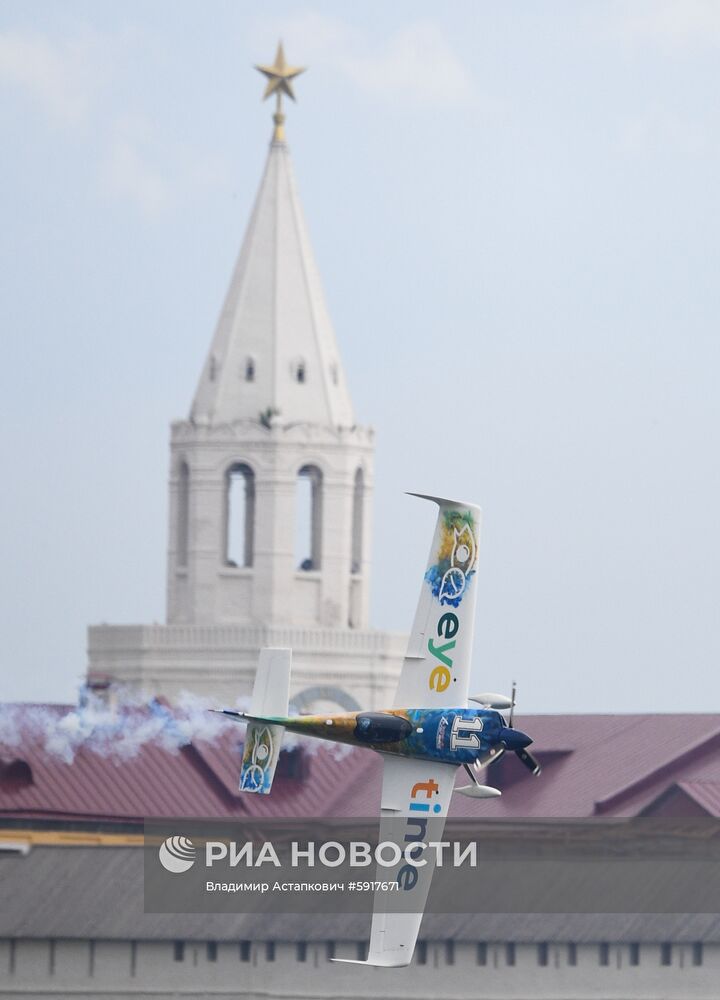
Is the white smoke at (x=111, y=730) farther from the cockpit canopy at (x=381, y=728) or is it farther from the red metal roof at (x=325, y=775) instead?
the cockpit canopy at (x=381, y=728)

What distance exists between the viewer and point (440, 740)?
123m

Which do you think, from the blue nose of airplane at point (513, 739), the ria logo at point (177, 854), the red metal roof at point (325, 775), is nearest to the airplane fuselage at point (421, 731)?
the blue nose of airplane at point (513, 739)

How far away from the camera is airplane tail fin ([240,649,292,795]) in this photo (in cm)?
12581

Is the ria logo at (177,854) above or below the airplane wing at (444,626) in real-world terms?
below

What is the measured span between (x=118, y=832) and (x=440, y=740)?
43.4m

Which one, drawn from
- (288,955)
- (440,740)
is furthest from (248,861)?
(440,740)

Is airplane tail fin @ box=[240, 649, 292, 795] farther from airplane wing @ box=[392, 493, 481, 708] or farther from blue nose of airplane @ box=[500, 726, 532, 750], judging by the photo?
blue nose of airplane @ box=[500, 726, 532, 750]

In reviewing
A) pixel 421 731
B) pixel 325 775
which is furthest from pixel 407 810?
pixel 325 775

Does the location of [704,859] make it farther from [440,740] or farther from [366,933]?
[440,740]

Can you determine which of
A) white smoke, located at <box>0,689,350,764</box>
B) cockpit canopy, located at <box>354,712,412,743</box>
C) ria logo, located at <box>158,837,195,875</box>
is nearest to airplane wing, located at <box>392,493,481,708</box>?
cockpit canopy, located at <box>354,712,412,743</box>

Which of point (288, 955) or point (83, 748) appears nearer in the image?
point (288, 955)

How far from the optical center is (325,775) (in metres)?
176

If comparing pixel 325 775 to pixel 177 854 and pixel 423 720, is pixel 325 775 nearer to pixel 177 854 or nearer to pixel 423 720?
pixel 177 854

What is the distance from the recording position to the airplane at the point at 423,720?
12206 cm
